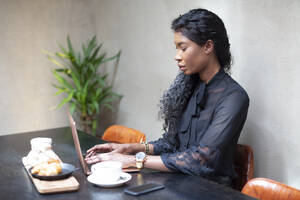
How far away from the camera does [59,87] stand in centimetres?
432

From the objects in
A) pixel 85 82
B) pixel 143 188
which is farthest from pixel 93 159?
pixel 85 82

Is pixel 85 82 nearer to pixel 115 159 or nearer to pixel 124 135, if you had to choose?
pixel 124 135

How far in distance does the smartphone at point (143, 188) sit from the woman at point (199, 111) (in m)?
0.23

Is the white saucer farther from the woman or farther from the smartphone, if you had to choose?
the woman

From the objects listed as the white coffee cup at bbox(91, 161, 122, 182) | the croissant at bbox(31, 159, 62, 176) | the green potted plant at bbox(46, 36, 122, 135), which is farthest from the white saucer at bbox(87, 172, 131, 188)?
the green potted plant at bbox(46, 36, 122, 135)

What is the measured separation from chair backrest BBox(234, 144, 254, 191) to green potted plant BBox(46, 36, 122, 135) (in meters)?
2.17

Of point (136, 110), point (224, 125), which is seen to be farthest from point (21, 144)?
point (136, 110)

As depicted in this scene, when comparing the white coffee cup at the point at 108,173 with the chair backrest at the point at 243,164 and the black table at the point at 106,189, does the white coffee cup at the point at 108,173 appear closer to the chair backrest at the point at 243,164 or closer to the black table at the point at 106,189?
the black table at the point at 106,189

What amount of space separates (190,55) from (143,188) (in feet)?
2.77

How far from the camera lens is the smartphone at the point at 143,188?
5.21ft

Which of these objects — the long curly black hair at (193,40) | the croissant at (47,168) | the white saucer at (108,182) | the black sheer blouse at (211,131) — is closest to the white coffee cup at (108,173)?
the white saucer at (108,182)

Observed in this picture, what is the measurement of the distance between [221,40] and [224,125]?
1.67 feet

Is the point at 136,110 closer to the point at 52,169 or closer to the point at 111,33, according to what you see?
the point at 111,33

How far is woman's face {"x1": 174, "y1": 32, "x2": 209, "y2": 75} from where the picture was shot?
83.6 inches
